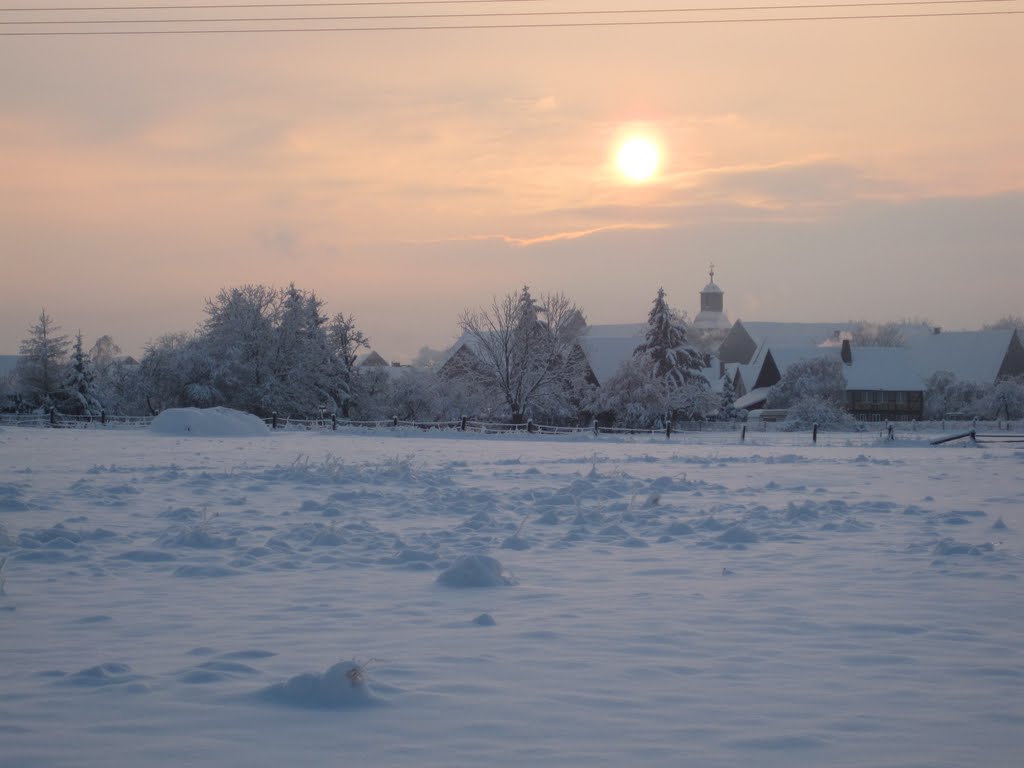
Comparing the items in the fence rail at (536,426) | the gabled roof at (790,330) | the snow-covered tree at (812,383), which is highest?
the gabled roof at (790,330)

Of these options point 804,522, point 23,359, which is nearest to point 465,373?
point 23,359

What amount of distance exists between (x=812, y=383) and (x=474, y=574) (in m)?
58.4

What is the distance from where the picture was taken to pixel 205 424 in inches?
1361

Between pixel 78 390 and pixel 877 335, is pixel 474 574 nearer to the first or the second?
pixel 78 390

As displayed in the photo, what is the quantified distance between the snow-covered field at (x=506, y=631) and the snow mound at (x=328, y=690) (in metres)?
0.01

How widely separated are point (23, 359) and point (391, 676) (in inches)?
2730

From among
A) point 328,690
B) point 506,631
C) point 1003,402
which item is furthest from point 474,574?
point 1003,402

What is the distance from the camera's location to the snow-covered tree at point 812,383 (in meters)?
62.8

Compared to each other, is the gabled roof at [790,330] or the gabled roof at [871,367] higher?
the gabled roof at [790,330]

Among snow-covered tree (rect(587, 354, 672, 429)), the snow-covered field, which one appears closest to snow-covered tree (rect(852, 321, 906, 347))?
snow-covered tree (rect(587, 354, 672, 429))

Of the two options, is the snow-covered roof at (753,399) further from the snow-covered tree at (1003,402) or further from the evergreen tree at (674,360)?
the snow-covered tree at (1003,402)

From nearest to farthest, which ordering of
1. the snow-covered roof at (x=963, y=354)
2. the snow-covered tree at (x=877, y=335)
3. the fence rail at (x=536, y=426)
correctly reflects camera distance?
1. the fence rail at (x=536, y=426)
2. the snow-covered roof at (x=963, y=354)
3. the snow-covered tree at (x=877, y=335)

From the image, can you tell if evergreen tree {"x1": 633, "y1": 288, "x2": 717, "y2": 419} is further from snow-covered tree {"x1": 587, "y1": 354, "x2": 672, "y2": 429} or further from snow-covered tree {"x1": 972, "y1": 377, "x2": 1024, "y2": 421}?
snow-covered tree {"x1": 972, "y1": 377, "x2": 1024, "y2": 421}

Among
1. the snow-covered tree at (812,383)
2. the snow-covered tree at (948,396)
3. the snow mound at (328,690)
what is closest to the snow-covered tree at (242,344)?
the snow-covered tree at (812,383)
